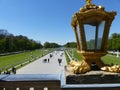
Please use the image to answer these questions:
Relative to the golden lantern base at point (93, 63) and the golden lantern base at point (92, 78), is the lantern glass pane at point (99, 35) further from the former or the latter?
the golden lantern base at point (92, 78)

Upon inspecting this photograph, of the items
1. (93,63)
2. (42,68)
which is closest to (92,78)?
(93,63)


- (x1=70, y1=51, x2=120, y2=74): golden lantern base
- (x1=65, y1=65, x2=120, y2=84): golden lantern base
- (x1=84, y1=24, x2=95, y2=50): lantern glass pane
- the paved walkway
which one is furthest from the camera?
the paved walkway

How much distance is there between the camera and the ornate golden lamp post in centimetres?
371

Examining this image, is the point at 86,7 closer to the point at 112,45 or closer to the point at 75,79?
the point at 75,79

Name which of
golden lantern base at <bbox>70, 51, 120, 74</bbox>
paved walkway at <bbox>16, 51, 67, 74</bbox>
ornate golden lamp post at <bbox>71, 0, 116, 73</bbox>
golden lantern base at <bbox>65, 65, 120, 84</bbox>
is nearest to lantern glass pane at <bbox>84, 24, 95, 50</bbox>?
ornate golden lamp post at <bbox>71, 0, 116, 73</bbox>

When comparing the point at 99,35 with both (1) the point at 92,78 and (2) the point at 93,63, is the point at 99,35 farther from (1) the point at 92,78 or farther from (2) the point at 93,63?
(1) the point at 92,78

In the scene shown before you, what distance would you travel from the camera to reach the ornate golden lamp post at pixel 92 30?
371 centimetres

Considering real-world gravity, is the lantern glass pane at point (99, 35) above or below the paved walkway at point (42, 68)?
above

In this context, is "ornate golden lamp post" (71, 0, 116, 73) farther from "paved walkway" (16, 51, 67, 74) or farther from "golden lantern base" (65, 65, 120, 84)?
"paved walkway" (16, 51, 67, 74)

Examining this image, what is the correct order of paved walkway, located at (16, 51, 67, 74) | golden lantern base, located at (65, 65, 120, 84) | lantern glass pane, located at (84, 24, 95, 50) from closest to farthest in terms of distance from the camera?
golden lantern base, located at (65, 65, 120, 84) → lantern glass pane, located at (84, 24, 95, 50) → paved walkway, located at (16, 51, 67, 74)

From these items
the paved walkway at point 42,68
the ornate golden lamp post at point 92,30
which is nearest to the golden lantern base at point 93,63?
the ornate golden lamp post at point 92,30

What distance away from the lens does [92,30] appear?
3988mm

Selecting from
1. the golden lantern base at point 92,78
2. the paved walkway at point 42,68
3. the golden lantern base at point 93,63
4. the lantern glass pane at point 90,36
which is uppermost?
the lantern glass pane at point 90,36

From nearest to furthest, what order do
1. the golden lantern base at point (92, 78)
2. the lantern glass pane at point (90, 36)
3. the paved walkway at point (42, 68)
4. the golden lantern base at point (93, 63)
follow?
1. the golden lantern base at point (92, 78)
2. the golden lantern base at point (93, 63)
3. the lantern glass pane at point (90, 36)
4. the paved walkway at point (42, 68)
